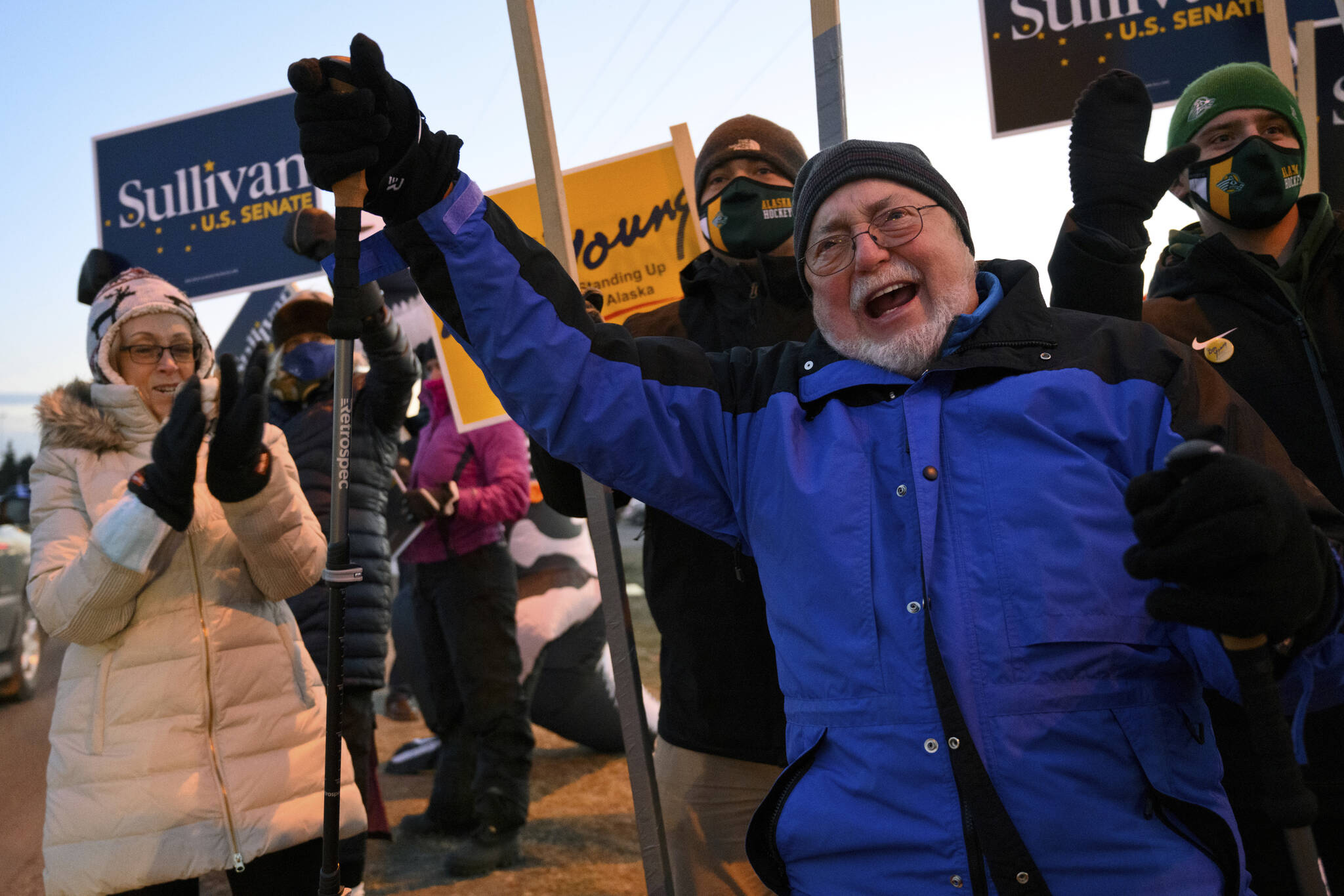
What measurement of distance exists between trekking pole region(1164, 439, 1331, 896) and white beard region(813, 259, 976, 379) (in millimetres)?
545

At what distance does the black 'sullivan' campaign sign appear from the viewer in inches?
136

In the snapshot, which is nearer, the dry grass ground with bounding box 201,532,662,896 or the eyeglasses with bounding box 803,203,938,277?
the eyeglasses with bounding box 803,203,938,277

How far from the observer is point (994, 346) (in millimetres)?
1733

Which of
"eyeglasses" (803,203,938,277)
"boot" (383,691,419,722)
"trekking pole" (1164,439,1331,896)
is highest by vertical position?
"eyeglasses" (803,203,938,277)

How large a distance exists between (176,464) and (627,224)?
1690 millimetres

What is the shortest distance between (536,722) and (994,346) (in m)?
5.29

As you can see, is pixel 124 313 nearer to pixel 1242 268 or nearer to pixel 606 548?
pixel 606 548

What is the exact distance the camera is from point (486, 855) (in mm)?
4496

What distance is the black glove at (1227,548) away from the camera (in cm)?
128

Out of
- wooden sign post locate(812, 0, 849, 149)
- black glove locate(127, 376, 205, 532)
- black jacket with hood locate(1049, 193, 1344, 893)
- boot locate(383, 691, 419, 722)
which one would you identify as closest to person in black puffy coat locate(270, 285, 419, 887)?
black glove locate(127, 376, 205, 532)

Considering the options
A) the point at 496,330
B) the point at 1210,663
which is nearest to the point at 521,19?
the point at 496,330

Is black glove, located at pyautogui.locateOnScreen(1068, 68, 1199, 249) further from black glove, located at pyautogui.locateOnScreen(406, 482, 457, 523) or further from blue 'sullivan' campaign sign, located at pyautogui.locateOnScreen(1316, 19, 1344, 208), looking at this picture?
black glove, located at pyautogui.locateOnScreen(406, 482, 457, 523)

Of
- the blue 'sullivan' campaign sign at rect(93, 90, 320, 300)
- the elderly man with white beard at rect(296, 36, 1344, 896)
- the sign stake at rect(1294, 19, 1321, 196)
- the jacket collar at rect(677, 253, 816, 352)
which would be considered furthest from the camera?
the blue 'sullivan' campaign sign at rect(93, 90, 320, 300)

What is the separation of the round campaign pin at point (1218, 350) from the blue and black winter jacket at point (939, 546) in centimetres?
78
